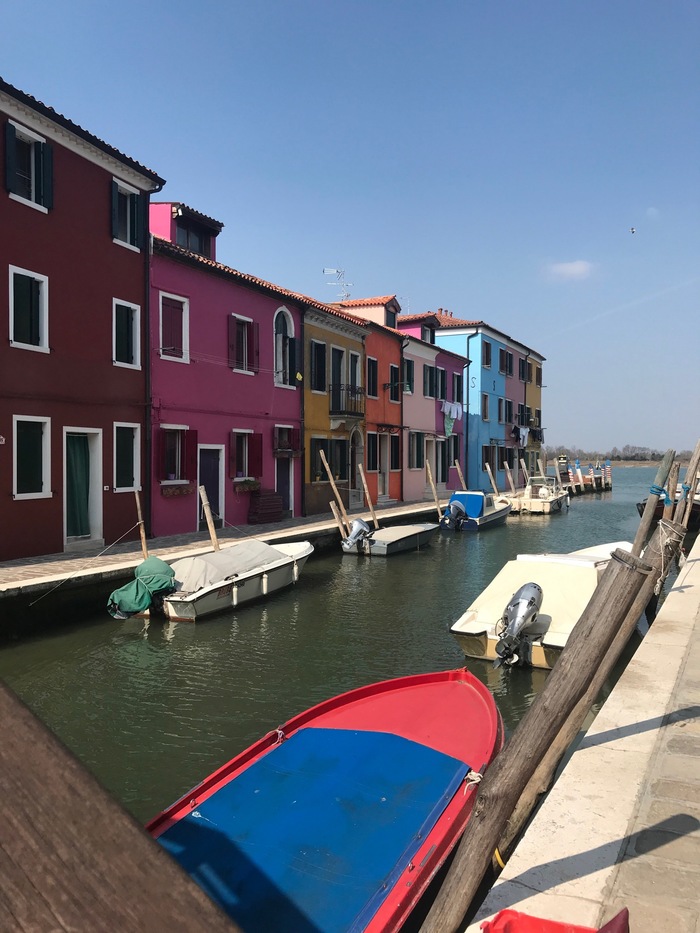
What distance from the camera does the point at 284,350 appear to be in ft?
68.4

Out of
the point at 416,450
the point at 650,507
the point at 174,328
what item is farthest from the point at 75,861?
the point at 416,450

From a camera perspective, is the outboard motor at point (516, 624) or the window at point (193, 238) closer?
the outboard motor at point (516, 624)

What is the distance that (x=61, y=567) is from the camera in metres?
11.8

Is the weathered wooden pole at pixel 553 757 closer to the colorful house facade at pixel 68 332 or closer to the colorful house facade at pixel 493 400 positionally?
A: the colorful house facade at pixel 68 332

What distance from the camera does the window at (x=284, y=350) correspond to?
2062 centimetres

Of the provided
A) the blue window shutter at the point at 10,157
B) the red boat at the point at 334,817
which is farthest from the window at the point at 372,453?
the red boat at the point at 334,817

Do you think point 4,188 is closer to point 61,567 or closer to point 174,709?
point 61,567

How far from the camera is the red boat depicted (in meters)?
3.33

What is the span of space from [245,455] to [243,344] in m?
2.97

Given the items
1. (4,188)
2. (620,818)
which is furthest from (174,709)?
(4,188)

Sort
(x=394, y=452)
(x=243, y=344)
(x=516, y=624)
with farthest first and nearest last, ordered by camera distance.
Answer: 1. (x=394, y=452)
2. (x=243, y=344)
3. (x=516, y=624)

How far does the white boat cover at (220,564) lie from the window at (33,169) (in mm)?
7089

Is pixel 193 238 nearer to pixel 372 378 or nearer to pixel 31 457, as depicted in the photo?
pixel 31 457

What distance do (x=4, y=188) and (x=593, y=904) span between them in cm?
1341
